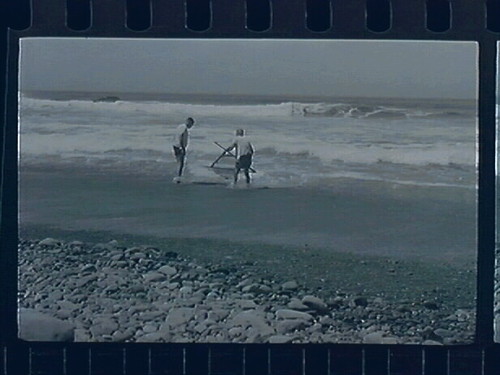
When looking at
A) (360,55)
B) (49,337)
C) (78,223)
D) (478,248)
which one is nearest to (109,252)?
(78,223)

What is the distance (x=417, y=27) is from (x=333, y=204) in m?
0.69

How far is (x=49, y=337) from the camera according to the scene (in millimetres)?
2916

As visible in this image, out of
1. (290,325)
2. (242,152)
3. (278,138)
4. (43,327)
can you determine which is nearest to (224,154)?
(242,152)

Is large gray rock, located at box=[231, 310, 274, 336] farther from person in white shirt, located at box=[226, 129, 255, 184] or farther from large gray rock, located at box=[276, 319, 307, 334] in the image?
person in white shirt, located at box=[226, 129, 255, 184]

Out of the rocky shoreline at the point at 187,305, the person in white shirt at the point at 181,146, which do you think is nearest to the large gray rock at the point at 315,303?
the rocky shoreline at the point at 187,305

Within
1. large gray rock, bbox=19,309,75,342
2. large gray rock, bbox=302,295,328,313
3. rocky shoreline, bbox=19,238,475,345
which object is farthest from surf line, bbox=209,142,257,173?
large gray rock, bbox=19,309,75,342

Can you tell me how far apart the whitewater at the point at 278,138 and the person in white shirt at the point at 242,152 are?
0.9 inches

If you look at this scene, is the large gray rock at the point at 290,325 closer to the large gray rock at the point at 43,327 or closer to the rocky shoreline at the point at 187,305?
the rocky shoreline at the point at 187,305

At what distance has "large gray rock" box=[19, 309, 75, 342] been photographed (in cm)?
290

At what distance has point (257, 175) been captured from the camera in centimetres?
287

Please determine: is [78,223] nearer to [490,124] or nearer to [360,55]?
[360,55]

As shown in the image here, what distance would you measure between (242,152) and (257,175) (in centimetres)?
10

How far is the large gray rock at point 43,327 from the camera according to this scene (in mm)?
2898

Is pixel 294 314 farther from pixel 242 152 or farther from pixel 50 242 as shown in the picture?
pixel 50 242
